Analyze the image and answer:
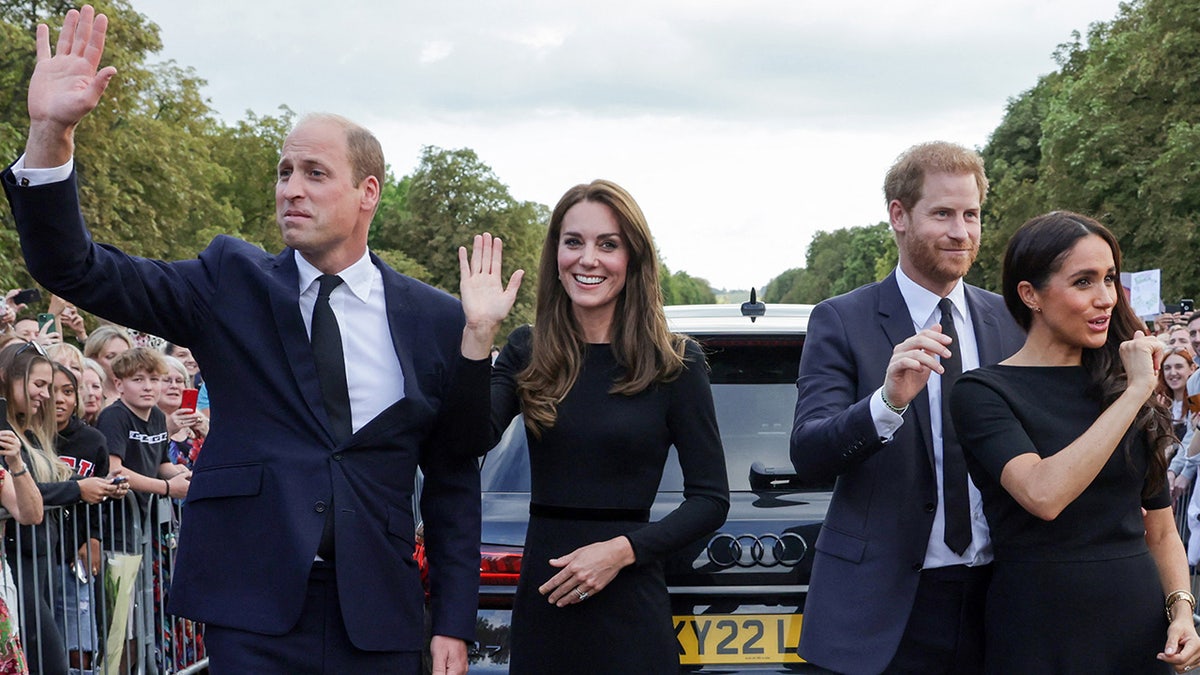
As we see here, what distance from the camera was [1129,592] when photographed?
11.5 feet

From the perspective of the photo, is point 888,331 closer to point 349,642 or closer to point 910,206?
point 910,206

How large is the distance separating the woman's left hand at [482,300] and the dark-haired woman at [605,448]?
1.45 ft

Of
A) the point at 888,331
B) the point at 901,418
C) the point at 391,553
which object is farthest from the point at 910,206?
the point at 391,553

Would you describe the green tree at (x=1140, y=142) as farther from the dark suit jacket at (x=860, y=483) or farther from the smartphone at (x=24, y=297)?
the dark suit jacket at (x=860, y=483)

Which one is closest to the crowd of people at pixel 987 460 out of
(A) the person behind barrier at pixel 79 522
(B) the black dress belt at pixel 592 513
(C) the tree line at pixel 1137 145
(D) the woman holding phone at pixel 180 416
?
(B) the black dress belt at pixel 592 513

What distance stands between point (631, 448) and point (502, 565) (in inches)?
34.7

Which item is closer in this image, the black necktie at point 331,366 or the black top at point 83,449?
the black necktie at point 331,366

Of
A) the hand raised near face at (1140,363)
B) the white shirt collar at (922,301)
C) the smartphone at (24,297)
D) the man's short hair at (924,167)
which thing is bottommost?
the hand raised near face at (1140,363)

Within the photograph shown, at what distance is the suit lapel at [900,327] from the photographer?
380 centimetres

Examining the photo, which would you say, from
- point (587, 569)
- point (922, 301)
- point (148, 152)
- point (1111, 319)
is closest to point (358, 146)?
point (587, 569)

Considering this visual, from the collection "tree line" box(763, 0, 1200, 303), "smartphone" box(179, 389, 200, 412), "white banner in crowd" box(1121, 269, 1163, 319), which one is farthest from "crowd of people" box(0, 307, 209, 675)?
"tree line" box(763, 0, 1200, 303)

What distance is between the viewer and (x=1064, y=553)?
3488 mm

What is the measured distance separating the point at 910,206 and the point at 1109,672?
131cm

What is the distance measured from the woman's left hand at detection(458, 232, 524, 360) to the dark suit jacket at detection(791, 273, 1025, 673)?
0.85 metres
